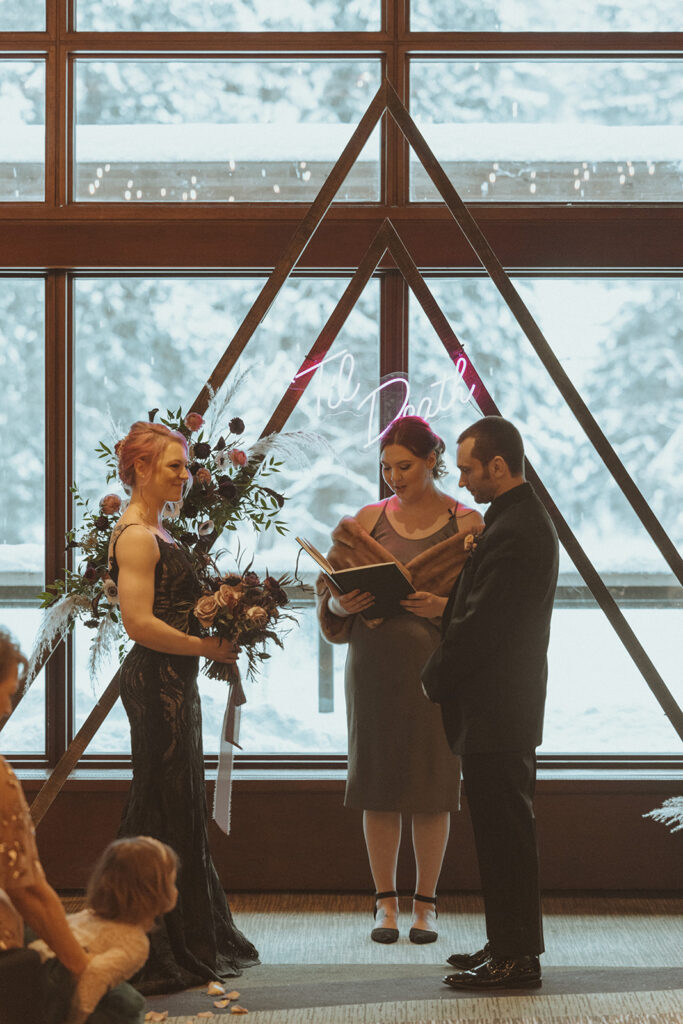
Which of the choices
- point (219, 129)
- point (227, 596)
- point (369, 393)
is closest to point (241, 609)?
point (227, 596)

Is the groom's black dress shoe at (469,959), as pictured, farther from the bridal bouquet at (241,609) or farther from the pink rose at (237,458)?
the pink rose at (237,458)

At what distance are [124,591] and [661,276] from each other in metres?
2.61

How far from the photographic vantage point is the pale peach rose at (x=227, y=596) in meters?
3.23

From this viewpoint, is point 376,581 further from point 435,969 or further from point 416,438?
point 435,969

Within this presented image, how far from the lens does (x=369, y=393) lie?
455 cm

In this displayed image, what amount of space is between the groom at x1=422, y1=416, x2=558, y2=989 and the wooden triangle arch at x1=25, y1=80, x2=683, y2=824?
991 mm

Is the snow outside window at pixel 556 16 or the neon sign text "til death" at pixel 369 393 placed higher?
the snow outside window at pixel 556 16

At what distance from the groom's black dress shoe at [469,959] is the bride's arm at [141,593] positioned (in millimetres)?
1233

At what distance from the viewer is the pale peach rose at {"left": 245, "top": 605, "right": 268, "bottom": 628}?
3213mm

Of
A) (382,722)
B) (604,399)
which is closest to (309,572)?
(382,722)

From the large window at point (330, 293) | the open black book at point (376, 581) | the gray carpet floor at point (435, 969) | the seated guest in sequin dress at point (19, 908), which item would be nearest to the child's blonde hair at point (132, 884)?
the seated guest in sequin dress at point (19, 908)

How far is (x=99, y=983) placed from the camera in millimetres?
2201

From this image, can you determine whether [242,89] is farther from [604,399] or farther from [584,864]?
[584,864]

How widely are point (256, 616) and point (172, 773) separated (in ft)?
1.72
